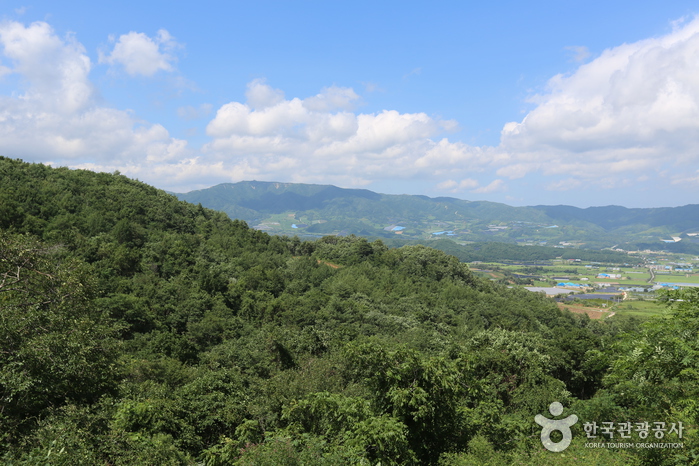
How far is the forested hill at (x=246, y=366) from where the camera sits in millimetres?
9266

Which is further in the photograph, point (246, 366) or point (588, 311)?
point (588, 311)

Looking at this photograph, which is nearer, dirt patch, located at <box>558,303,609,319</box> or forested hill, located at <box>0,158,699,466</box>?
forested hill, located at <box>0,158,699,466</box>

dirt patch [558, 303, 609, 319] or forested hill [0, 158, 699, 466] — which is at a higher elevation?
forested hill [0, 158, 699, 466]

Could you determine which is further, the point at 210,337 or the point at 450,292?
the point at 450,292

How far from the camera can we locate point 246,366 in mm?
24250

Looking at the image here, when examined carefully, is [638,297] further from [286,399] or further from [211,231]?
[286,399]

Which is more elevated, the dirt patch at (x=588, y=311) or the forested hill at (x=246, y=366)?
the forested hill at (x=246, y=366)

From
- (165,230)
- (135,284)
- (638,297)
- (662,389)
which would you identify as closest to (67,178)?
(165,230)

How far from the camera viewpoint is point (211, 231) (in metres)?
58.5

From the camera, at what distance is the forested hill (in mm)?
9266

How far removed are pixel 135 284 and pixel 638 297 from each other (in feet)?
375

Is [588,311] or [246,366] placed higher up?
[246,366]

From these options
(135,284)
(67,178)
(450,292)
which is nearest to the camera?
(135,284)

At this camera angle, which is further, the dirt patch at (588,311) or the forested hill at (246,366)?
the dirt patch at (588,311)
